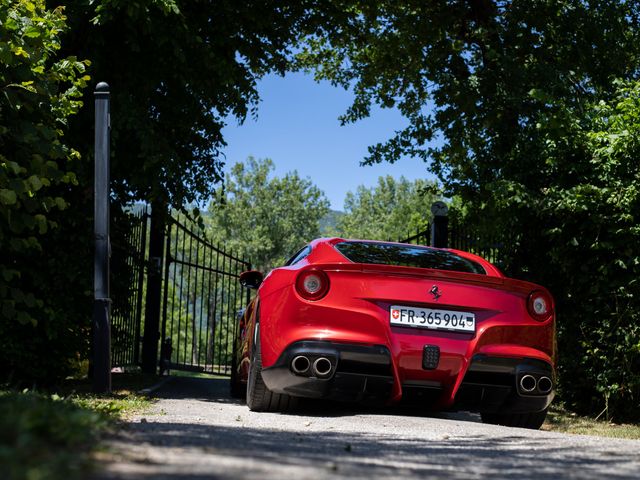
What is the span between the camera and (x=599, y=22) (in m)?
14.6

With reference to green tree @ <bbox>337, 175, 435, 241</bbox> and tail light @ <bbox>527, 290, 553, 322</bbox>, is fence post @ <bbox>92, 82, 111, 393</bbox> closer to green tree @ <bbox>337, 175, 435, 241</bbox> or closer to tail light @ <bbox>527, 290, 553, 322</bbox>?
tail light @ <bbox>527, 290, 553, 322</bbox>

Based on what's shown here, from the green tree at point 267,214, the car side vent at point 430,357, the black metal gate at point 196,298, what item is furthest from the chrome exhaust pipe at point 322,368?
the green tree at point 267,214

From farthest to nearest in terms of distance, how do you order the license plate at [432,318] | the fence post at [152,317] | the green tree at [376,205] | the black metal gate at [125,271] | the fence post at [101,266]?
the green tree at [376,205]
the fence post at [152,317]
the black metal gate at [125,271]
the fence post at [101,266]
the license plate at [432,318]

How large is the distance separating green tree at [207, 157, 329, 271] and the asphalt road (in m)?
59.8

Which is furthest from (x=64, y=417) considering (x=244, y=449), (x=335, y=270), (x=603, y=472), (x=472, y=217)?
(x=472, y=217)

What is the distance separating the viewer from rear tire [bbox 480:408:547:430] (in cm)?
678

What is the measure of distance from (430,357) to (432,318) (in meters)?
0.29

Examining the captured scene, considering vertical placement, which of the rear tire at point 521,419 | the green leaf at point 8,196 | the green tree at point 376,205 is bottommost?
the rear tire at point 521,419

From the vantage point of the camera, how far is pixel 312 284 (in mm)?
6105

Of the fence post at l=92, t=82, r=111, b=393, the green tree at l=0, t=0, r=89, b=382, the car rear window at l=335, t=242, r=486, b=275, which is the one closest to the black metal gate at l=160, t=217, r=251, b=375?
the fence post at l=92, t=82, r=111, b=393

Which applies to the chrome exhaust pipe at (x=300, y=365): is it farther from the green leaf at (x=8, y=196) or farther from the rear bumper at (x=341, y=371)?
the green leaf at (x=8, y=196)

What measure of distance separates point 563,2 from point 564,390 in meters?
8.23

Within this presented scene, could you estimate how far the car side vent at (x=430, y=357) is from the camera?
236 inches

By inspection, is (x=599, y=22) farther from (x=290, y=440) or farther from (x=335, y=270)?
(x=290, y=440)
